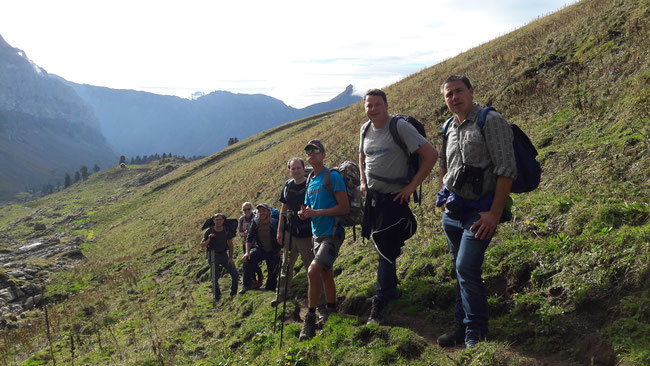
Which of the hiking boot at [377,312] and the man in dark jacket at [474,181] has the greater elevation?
the man in dark jacket at [474,181]

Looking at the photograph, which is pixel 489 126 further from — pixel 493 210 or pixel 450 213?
pixel 450 213

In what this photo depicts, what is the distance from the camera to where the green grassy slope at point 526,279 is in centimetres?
424

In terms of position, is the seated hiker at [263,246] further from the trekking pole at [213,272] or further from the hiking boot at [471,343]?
the hiking boot at [471,343]

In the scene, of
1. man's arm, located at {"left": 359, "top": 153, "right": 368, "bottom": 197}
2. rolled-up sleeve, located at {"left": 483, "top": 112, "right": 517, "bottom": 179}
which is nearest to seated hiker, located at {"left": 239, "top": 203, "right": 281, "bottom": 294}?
man's arm, located at {"left": 359, "top": 153, "right": 368, "bottom": 197}

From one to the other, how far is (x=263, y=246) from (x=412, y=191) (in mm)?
6690

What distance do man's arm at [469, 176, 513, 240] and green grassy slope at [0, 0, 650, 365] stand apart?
1.32m

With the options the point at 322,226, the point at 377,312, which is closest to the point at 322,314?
the point at 377,312

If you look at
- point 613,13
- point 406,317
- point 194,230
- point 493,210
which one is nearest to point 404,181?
point 493,210

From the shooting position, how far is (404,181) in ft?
16.6

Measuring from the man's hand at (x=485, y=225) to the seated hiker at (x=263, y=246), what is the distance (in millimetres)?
7300

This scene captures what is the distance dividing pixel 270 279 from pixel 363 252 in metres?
3.05

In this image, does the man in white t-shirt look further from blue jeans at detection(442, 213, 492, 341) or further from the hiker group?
blue jeans at detection(442, 213, 492, 341)

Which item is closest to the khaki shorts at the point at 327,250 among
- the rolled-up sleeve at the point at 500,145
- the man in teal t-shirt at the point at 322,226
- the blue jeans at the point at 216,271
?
the man in teal t-shirt at the point at 322,226

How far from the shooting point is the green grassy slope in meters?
4.24
